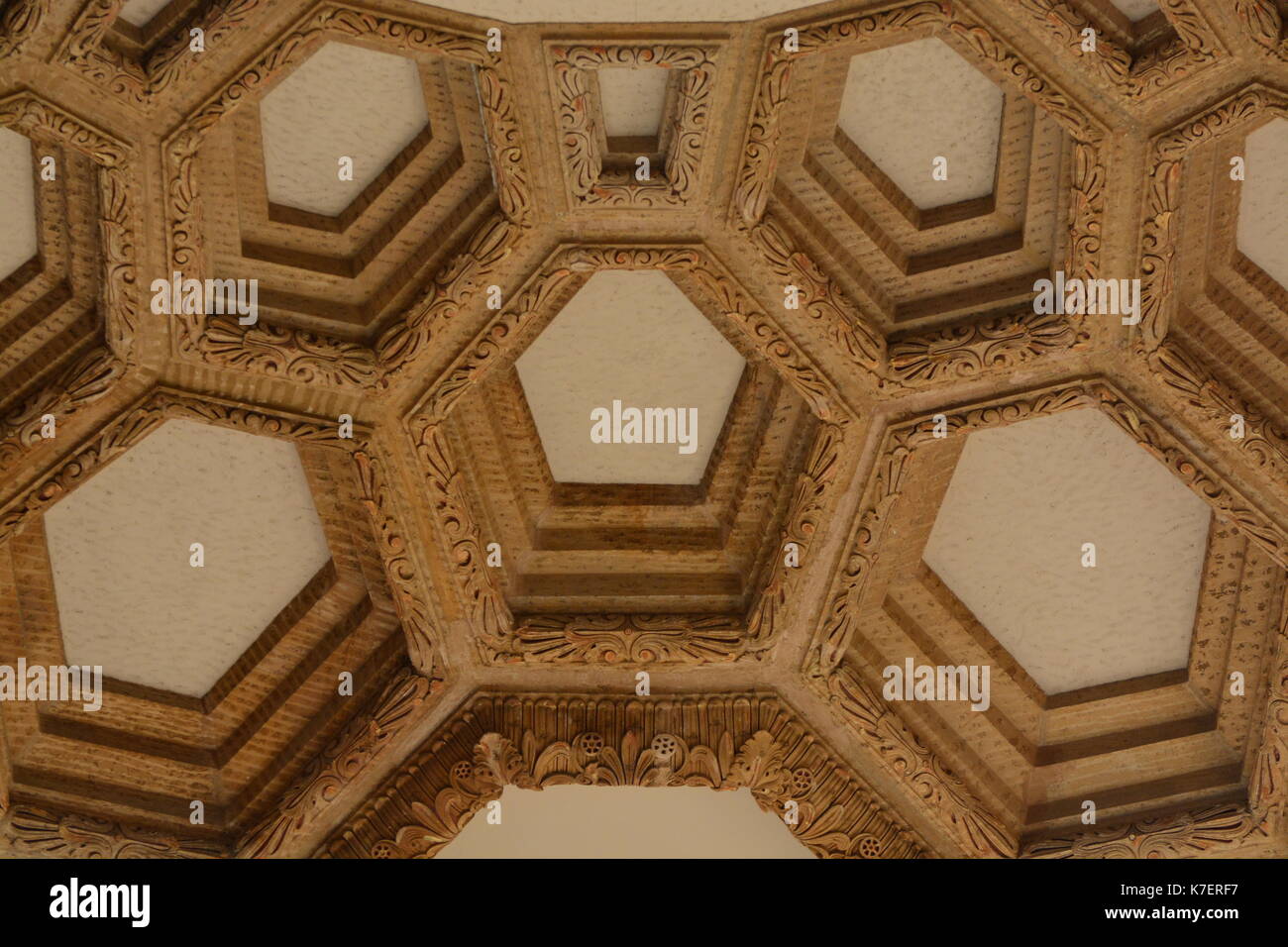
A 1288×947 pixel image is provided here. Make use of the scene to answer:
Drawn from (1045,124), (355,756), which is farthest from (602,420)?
(1045,124)

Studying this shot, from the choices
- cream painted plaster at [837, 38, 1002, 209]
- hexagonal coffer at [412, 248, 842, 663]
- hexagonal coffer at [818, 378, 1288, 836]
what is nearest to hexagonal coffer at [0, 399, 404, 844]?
hexagonal coffer at [412, 248, 842, 663]

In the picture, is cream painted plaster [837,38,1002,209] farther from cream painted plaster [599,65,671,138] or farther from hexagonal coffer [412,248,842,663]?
hexagonal coffer [412,248,842,663]

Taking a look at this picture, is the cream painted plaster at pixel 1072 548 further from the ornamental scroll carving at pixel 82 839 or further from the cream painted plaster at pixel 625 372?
the ornamental scroll carving at pixel 82 839

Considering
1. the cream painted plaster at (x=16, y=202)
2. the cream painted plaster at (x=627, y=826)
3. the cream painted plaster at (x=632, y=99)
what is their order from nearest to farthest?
the cream painted plaster at (x=16, y=202), the cream painted plaster at (x=632, y=99), the cream painted plaster at (x=627, y=826)

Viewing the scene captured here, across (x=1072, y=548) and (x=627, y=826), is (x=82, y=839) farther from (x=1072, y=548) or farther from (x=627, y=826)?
(x=1072, y=548)

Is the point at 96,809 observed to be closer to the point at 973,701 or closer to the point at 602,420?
the point at 602,420

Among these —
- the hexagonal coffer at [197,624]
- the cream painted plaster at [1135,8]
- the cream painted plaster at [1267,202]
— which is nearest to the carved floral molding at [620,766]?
the hexagonal coffer at [197,624]

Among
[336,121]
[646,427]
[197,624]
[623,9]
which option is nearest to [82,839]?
[197,624]
